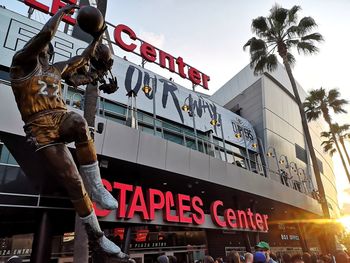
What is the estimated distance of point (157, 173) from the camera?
1071 cm

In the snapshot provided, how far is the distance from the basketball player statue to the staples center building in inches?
143

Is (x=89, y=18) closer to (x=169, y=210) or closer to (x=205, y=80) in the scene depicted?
(x=169, y=210)

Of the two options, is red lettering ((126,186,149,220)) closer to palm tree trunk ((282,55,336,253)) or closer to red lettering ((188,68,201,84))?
palm tree trunk ((282,55,336,253))

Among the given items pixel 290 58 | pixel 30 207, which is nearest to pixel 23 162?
pixel 30 207

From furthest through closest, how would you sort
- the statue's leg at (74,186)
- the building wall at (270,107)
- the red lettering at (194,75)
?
the building wall at (270,107) → the red lettering at (194,75) → the statue's leg at (74,186)

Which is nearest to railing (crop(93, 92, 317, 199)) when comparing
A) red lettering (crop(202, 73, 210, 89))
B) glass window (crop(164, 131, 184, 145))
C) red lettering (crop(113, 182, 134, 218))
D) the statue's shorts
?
glass window (crop(164, 131, 184, 145))

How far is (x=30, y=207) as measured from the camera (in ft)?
29.0

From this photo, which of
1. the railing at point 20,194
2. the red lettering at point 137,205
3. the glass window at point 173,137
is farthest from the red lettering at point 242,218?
the railing at point 20,194

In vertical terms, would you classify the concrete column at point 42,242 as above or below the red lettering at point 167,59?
below

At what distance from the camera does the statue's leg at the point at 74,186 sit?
165 centimetres

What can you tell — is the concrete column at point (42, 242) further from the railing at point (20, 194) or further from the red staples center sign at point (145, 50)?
the red staples center sign at point (145, 50)

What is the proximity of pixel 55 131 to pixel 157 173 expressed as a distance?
915 centimetres

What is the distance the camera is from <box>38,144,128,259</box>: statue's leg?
65.1 inches

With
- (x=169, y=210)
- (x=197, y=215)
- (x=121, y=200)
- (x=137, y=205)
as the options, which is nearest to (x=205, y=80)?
(x=197, y=215)
